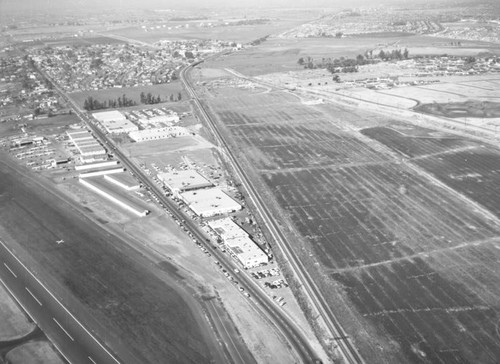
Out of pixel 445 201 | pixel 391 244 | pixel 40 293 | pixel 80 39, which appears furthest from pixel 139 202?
pixel 80 39

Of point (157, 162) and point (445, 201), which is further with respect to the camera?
point (157, 162)

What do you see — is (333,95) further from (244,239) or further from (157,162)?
(244,239)

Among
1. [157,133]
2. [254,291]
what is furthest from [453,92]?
[254,291]

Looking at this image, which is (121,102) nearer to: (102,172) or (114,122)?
(114,122)

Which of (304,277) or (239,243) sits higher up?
(239,243)

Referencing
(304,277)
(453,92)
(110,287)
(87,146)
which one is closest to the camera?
(110,287)

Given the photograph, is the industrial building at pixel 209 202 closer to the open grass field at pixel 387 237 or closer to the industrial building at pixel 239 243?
the industrial building at pixel 239 243
